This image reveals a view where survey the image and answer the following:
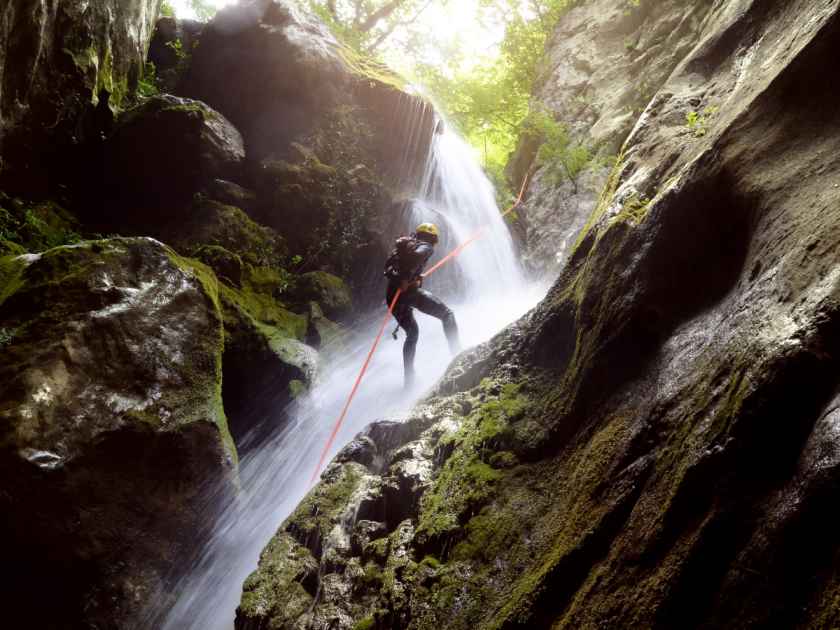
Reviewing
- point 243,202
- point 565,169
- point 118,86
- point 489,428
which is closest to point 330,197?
point 243,202

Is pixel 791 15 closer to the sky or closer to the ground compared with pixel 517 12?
closer to the ground

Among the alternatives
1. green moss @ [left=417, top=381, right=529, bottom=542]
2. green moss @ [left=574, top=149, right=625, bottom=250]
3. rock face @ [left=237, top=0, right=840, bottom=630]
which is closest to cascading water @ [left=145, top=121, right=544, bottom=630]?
rock face @ [left=237, top=0, right=840, bottom=630]

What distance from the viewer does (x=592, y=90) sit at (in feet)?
38.1

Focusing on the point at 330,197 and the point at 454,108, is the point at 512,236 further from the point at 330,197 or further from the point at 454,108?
the point at 454,108

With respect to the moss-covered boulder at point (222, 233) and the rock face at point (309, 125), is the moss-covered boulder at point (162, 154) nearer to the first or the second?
the moss-covered boulder at point (222, 233)

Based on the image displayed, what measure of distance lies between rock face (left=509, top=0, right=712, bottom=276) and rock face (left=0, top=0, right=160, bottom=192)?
860 centimetres

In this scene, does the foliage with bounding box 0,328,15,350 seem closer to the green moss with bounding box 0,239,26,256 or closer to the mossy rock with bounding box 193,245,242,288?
the green moss with bounding box 0,239,26,256

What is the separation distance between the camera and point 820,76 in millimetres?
2316

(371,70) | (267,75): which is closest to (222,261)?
(267,75)

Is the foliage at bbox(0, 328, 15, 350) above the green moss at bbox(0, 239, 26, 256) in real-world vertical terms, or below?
below

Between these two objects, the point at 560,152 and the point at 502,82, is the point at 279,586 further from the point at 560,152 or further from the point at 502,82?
the point at 502,82

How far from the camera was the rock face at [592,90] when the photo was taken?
29.6 feet

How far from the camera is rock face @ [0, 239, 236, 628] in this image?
13.7 feet

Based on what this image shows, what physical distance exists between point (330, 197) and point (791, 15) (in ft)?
28.6
